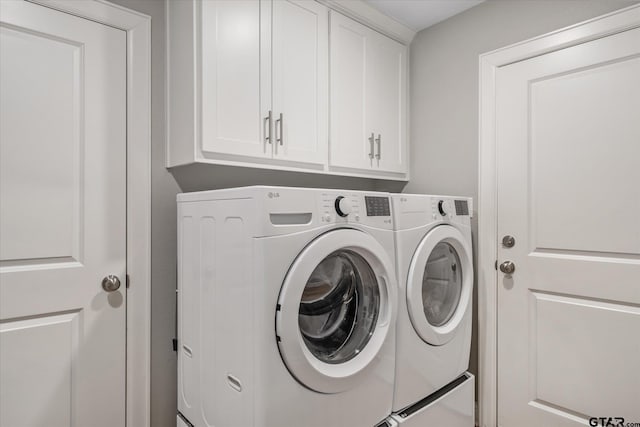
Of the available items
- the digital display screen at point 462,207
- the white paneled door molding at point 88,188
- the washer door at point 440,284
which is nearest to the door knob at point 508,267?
the washer door at point 440,284

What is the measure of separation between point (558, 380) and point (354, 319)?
1.19m

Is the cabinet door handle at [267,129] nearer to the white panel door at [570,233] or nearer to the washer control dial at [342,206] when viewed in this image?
the washer control dial at [342,206]

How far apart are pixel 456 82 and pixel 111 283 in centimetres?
214

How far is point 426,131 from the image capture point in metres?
2.38

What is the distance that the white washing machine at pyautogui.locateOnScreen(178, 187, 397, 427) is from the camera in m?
1.13

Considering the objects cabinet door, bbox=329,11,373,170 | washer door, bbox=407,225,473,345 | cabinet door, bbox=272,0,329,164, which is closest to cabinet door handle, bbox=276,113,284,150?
cabinet door, bbox=272,0,329,164

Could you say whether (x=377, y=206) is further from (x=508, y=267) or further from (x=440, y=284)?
(x=508, y=267)

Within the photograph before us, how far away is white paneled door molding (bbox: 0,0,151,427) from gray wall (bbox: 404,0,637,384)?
5.36 feet

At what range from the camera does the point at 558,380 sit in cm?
183

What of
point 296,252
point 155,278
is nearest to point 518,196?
point 296,252

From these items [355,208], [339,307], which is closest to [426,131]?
[355,208]

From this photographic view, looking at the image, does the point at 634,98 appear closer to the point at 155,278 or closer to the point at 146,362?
the point at 155,278

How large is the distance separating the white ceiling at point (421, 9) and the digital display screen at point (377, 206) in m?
1.26

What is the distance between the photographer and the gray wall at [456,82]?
1.96 meters
